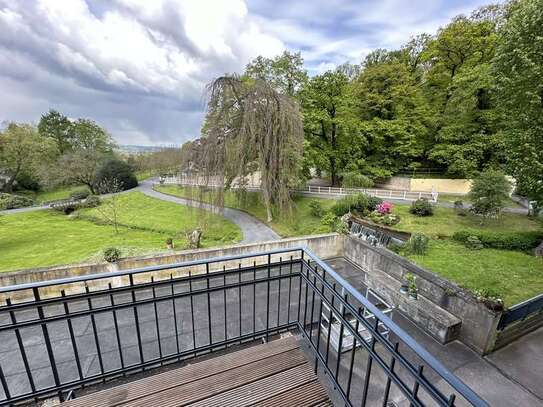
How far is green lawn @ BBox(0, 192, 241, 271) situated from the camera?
9.23m

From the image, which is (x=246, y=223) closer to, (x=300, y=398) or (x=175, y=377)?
(x=175, y=377)

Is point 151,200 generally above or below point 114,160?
below

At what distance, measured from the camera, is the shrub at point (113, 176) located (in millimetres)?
22859

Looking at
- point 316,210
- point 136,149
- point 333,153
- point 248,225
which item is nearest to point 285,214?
point 248,225

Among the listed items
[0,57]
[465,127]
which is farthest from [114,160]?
[465,127]

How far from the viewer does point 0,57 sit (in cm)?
774

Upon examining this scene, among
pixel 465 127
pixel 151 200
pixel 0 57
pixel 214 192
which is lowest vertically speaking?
pixel 151 200

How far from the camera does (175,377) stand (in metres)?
2.14

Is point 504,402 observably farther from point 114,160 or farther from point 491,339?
point 114,160

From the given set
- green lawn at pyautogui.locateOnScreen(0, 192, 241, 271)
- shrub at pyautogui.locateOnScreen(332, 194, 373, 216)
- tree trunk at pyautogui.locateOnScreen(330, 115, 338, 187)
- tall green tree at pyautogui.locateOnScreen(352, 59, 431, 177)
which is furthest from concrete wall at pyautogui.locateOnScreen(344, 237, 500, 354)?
tall green tree at pyautogui.locateOnScreen(352, 59, 431, 177)

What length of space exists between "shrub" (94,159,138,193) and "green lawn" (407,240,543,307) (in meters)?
24.4

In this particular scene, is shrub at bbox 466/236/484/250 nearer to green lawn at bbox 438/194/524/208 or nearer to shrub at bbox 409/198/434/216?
shrub at bbox 409/198/434/216

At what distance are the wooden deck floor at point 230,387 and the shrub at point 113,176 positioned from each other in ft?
78.0

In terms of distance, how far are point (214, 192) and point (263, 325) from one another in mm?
7068
